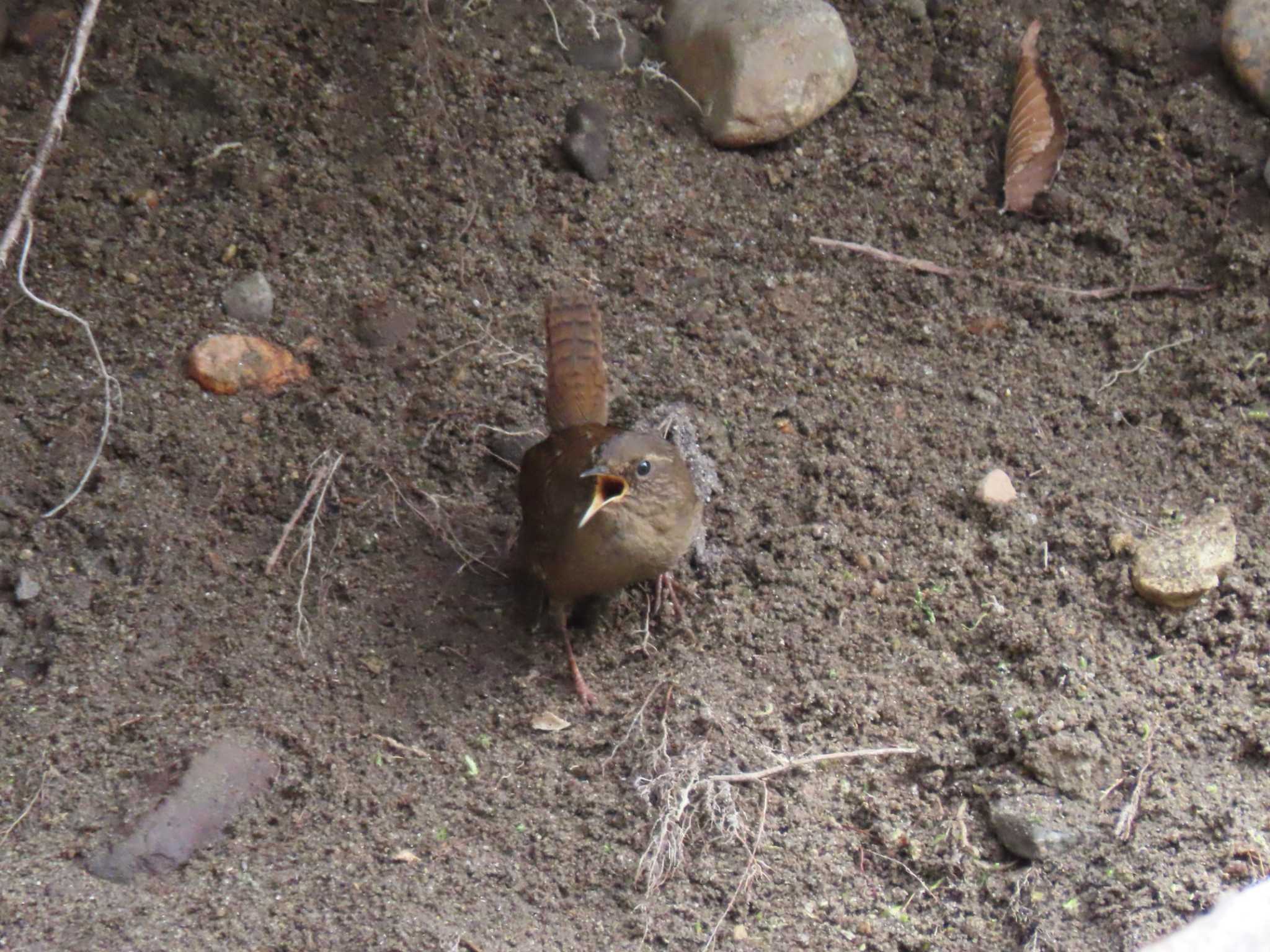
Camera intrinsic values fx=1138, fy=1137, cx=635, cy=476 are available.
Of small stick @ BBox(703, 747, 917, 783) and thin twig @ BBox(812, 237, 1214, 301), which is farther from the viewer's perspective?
thin twig @ BBox(812, 237, 1214, 301)

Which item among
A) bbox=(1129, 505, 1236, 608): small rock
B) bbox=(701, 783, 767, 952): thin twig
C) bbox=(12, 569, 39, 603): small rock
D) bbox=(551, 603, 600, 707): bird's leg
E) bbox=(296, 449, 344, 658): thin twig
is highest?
bbox=(1129, 505, 1236, 608): small rock

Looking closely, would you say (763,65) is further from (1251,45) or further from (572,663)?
(572,663)

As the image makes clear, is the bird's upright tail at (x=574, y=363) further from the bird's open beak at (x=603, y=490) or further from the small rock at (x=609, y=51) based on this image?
the small rock at (x=609, y=51)

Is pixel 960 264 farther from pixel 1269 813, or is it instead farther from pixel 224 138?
pixel 224 138

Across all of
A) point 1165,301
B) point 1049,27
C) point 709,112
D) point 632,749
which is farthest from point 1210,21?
point 632,749

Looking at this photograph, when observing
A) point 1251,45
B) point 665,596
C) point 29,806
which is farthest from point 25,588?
point 1251,45

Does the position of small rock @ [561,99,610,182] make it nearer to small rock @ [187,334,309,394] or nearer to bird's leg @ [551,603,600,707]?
small rock @ [187,334,309,394]

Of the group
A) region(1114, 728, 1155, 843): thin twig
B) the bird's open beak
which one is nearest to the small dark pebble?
the bird's open beak
